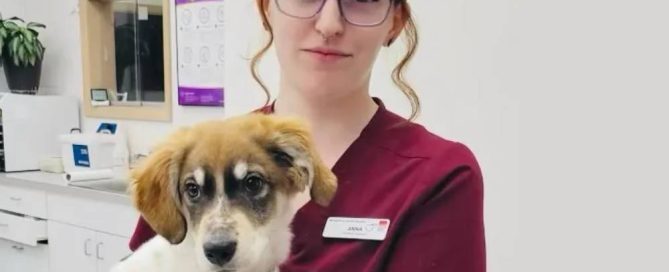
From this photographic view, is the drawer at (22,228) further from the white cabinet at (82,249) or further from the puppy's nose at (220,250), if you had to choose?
the puppy's nose at (220,250)

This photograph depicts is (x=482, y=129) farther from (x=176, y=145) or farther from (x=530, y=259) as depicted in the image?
(x=176, y=145)

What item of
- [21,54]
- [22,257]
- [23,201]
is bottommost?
[22,257]

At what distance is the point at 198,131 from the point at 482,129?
1.13m

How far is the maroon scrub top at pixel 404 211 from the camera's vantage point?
1.04 meters

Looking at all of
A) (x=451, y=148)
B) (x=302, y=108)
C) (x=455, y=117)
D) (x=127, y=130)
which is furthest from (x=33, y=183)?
(x=451, y=148)

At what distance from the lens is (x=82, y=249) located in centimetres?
341

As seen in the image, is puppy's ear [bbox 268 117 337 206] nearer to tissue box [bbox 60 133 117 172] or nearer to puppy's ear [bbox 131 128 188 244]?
puppy's ear [bbox 131 128 188 244]

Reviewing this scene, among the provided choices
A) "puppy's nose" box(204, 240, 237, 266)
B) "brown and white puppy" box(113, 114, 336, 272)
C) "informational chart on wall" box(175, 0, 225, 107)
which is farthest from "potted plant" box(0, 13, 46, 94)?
"puppy's nose" box(204, 240, 237, 266)

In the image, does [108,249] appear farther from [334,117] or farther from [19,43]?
[334,117]

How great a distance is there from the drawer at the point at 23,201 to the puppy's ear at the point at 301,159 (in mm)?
2978

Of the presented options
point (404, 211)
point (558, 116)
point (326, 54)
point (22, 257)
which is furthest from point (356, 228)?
point (22, 257)

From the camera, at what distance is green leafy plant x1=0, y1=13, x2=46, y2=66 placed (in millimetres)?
4121

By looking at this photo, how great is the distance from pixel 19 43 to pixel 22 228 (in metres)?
1.24

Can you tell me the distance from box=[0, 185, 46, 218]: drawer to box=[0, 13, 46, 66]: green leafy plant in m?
0.89
